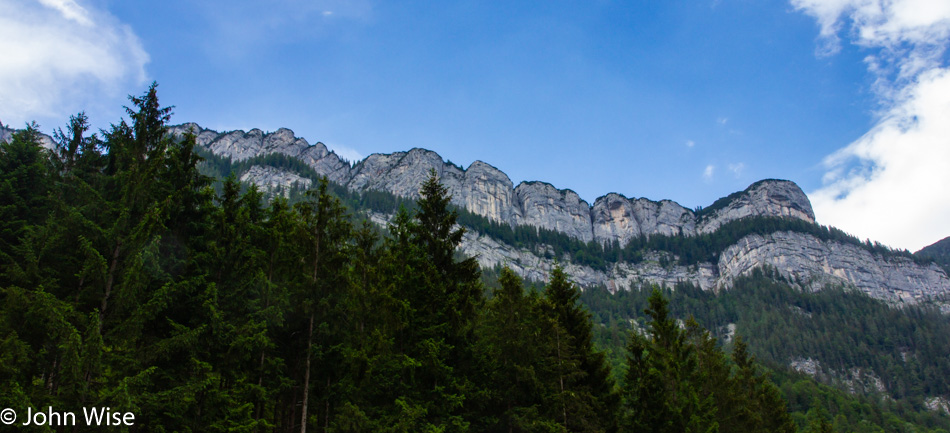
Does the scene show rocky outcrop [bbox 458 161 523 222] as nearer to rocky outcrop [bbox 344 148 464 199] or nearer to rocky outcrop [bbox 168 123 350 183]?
rocky outcrop [bbox 344 148 464 199]

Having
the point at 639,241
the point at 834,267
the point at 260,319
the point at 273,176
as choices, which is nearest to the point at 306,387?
the point at 260,319

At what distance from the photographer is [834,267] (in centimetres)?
16475

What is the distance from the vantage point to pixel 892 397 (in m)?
109

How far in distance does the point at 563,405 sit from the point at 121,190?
573 inches

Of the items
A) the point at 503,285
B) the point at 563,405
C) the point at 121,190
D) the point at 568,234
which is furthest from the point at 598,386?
the point at 568,234

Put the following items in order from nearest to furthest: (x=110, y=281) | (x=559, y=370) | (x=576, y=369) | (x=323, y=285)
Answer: (x=110, y=281) → (x=323, y=285) → (x=559, y=370) → (x=576, y=369)

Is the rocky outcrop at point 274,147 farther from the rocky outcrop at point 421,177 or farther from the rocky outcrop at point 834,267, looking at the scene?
the rocky outcrop at point 834,267

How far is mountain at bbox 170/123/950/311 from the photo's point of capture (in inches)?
6339

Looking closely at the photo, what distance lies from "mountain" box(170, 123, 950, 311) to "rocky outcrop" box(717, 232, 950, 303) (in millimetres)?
339

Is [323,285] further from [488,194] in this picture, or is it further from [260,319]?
[488,194]

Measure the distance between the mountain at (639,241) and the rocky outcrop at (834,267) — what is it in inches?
13.3

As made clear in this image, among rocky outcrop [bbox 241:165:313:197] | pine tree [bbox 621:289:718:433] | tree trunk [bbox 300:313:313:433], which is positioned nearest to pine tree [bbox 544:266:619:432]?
pine tree [bbox 621:289:718:433]

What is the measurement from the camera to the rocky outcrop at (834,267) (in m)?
162

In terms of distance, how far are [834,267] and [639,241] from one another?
62.8 metres
